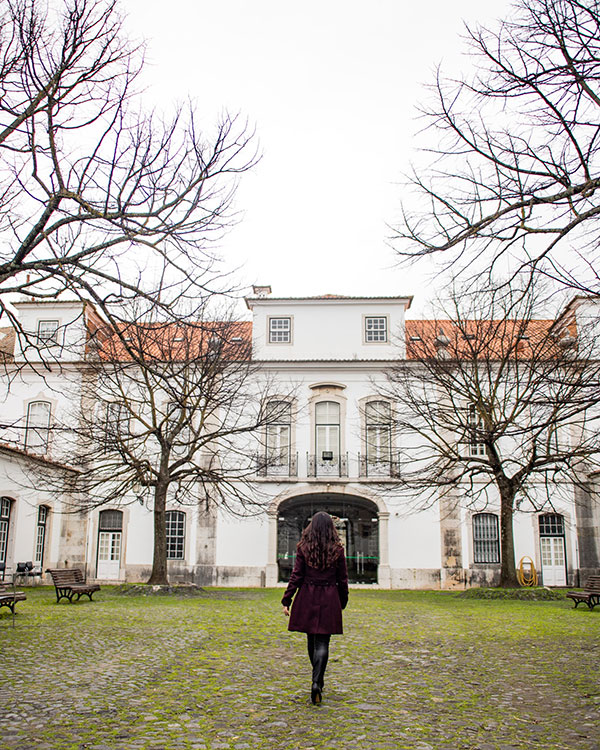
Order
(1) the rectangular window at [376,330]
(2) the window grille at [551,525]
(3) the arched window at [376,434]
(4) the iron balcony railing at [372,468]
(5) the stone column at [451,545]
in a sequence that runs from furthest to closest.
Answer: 1. (1) the rectangular window at [376,330]
2. (3) the arched window at [376,434]
3. (4) the iron balcony railing at [372,468]
4. (2) the window grille at [551,525]
5. (5) the stone column at [451,545]

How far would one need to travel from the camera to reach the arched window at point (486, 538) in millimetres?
25188

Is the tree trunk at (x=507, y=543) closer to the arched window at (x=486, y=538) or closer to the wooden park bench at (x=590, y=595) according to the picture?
the wooden park bench at (x=590, y=595)

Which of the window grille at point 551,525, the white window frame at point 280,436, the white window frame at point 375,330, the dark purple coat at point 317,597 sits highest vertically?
the white window frame at point 375,330

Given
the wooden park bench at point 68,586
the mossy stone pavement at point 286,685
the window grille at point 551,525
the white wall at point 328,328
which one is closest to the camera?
the mossy stone pavement at point 286,685

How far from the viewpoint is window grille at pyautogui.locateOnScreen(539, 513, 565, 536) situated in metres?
25.4

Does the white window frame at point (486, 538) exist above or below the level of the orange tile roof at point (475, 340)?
→ below

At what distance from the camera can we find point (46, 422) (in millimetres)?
26781

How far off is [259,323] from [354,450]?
19.5 ft

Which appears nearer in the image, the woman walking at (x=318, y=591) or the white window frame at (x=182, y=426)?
the woman walking at (x=318, y=591)

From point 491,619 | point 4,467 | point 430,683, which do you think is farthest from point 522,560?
point 430,683

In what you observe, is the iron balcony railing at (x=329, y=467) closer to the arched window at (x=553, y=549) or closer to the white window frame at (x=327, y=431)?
the white window frame at (x=327, y=431)

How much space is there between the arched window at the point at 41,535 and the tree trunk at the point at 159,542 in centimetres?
614

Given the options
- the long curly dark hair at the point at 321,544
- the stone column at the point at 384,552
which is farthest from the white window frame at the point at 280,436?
the long curly dark hair at the point at 321,544

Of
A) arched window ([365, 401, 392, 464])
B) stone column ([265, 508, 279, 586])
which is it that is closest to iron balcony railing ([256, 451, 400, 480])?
arched window ([365, 401, 392, 464])
